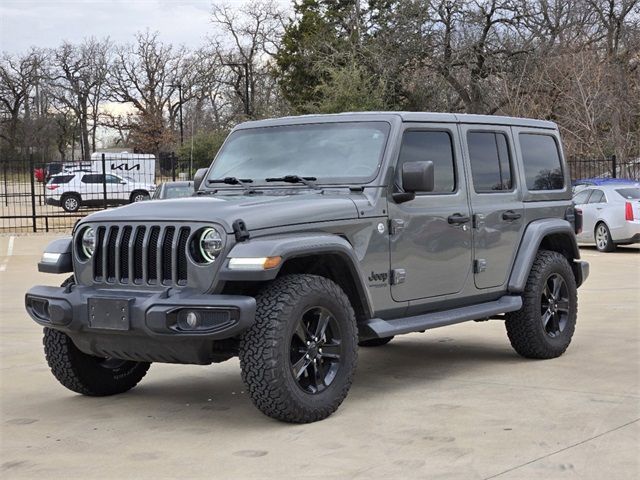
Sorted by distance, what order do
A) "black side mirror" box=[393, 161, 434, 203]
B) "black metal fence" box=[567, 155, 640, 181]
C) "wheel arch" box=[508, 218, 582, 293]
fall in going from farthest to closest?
"black metal fence" box=[567, 155, 640, 181]
"wheel arch" box=[508, 218, 582, 293]
"black side mirror" box=[393, 161, 434, 203]

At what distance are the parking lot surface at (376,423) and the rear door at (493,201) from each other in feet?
2.75

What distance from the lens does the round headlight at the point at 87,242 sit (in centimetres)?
656

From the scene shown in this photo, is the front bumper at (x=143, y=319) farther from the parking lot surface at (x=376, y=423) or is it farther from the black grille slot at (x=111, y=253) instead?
the parking lot surface at (x=376, y=423)

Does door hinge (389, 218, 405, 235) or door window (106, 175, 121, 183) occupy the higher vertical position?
door window (106, 175, 121, 183)

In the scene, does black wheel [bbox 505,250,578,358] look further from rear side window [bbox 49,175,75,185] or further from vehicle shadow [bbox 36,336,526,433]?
rear side window [bbox 49,175,75,185]

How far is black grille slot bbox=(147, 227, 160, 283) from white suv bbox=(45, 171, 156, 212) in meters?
34.1

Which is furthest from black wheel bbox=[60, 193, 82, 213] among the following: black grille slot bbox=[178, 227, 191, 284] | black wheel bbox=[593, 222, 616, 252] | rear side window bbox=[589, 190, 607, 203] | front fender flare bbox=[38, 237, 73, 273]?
black grille slot bbox=[178, 227, 191, 284]

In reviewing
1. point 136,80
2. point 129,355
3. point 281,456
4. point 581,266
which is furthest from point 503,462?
point 136,80

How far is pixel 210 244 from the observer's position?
235 inches

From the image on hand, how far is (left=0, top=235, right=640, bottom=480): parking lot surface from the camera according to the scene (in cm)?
523

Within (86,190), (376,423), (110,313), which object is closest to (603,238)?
(376,423)

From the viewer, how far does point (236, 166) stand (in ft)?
24.9

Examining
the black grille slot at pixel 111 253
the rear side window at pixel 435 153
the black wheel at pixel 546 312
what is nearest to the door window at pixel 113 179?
the black wheel at pixel 546 312

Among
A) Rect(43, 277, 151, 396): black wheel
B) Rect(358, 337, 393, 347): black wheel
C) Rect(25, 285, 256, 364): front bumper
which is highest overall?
Rect(25, 285, 256, 364): front bumper
